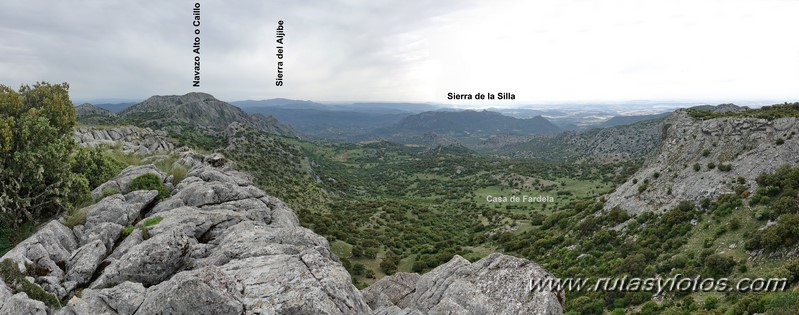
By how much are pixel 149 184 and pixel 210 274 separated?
962 inches

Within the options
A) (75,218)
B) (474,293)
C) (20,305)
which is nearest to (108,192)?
(75,218)

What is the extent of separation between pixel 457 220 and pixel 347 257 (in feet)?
179

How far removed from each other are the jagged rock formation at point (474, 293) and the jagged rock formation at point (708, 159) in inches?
1600

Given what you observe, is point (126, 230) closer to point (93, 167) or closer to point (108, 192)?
point (108, 192)

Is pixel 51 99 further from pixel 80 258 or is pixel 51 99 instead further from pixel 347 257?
pixel 347 257

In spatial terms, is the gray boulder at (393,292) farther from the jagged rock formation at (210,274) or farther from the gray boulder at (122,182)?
the gray boulder at (122,182)

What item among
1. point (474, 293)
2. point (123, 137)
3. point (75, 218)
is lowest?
point (474, 293)

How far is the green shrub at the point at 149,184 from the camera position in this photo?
34.2 m

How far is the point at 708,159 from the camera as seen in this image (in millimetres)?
55438

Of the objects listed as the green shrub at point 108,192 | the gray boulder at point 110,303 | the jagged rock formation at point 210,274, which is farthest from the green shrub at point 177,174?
the gray boulder at point 110,303

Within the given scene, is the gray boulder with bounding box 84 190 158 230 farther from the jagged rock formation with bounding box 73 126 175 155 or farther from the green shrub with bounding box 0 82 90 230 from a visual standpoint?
the jagged rock formation with bounding box 73 126 175 155

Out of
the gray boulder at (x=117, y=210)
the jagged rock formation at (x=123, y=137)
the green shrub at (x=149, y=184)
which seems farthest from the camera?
the jagged rock formation at (x=123, y=137)

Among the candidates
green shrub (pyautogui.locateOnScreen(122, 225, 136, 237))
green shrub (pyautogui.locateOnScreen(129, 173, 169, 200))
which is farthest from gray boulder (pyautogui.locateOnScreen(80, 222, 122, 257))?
green shrub (pyautogui.locateOnScreen(129, 173, 169, 200))

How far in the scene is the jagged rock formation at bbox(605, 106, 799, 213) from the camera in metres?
47.1
